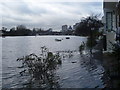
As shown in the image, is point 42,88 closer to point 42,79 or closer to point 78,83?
point 42,79

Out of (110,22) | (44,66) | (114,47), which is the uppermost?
(110,22)

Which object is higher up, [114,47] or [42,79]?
[114,47]

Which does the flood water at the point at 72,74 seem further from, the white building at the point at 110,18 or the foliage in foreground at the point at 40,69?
the white building at the point at 110,18

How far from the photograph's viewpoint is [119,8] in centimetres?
1833

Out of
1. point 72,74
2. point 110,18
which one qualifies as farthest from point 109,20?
point 72,74

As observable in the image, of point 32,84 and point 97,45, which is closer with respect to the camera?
point 32,84

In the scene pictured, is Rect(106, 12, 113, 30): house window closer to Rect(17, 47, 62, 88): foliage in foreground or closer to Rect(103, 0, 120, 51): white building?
Rect(103, 0, 120, 51): white building

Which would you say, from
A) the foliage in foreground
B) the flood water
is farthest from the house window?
the foliage in foreground

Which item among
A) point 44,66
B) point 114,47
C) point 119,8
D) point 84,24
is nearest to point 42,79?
point 44,66

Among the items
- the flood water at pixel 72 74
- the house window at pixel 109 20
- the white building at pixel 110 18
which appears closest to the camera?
the flood water at pixel 72 74

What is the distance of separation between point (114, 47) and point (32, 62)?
Result: 375 centimetres

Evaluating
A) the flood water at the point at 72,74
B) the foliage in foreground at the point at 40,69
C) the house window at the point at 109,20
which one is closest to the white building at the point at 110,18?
the house window at the point at 109,20

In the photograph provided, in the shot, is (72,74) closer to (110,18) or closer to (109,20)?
(110,18)

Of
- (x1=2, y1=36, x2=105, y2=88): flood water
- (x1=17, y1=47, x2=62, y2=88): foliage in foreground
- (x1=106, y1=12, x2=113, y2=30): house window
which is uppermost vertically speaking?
(x1=106, y1=12, x2=113, y2=30): house window
